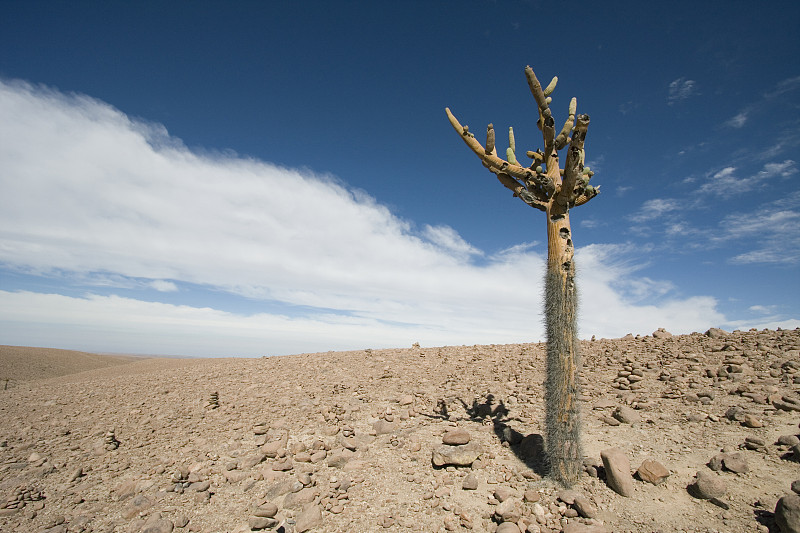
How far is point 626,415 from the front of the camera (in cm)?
625

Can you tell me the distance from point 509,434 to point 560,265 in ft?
9.43

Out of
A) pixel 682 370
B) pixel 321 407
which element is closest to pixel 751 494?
pixel 682 370

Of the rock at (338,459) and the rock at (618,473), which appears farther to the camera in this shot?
the rock at (338,459)

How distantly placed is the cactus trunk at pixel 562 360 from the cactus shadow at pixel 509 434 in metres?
0.35

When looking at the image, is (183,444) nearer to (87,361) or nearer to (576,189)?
(576,189)

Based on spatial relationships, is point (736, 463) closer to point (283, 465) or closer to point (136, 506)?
point (283, 465)

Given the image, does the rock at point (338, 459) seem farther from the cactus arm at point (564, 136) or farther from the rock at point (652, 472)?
the cactus arm at point (564, 136)

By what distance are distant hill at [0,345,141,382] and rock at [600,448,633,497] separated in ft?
64.7

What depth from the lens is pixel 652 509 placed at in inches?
156

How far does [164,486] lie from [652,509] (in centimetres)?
617

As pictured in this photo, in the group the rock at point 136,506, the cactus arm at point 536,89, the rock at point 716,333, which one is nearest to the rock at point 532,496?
the rock at point 136,506

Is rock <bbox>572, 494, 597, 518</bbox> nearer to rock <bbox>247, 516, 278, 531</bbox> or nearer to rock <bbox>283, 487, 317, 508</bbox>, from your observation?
rock <bbox>283, 487, 317, 508</bbox>

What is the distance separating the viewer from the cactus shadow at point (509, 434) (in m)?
5.21

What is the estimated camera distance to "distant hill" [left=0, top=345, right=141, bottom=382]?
16072 millimetres
